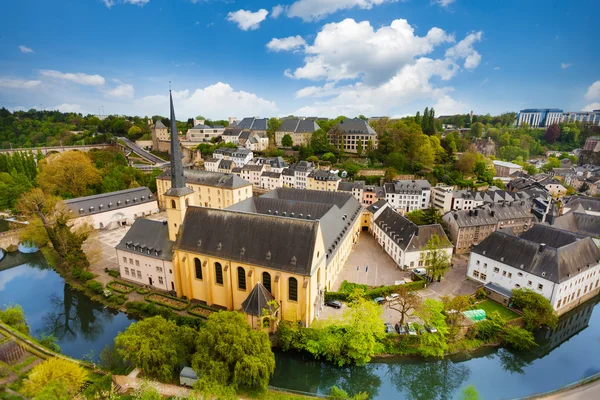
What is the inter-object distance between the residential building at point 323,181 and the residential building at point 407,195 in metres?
11.0

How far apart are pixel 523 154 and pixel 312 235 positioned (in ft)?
398

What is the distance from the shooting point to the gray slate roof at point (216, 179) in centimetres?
6069

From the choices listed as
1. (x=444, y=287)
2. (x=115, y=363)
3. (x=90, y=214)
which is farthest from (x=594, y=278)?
(x=90, y=214)

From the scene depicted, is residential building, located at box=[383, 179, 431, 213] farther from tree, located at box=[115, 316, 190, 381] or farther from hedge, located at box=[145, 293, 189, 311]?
tree, located at box=[115, 316, 190, 381]

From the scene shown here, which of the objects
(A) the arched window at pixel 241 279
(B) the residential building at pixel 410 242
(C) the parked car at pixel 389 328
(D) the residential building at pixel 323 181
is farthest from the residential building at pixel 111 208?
(C) the parked car at pixel 389 328

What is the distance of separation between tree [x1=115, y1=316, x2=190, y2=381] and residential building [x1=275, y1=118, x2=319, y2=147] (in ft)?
267

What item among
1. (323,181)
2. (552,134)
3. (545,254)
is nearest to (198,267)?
(545,254)

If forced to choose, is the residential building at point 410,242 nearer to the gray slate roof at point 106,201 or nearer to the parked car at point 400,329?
the parked car at point 400,329

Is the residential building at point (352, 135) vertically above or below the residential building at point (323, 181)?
above

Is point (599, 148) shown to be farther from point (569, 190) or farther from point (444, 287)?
point (444, 287)

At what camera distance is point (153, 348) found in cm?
2086

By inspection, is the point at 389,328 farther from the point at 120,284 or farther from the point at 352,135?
the point at 352,135

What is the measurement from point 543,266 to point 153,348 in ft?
126

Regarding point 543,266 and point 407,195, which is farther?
point 407,195
